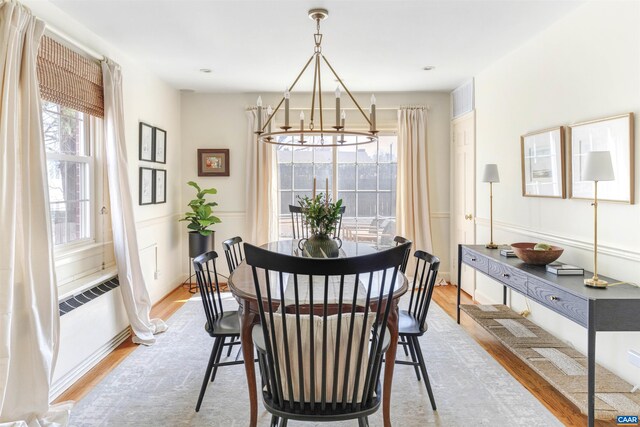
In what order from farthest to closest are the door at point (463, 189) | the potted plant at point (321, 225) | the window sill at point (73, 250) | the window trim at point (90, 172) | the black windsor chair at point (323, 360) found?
the door at point (463, 189)
the window trim at point (90, 172)
the window sill at point (73, 250)
the potted plant at point (321, 225)
the black windsor chair at point (323, 360)

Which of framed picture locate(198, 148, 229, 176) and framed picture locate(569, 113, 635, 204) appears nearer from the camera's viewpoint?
framed picture locate(569, 113, 635, 204)

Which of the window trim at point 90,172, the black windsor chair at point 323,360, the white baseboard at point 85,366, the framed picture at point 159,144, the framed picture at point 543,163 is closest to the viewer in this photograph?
the black windsor chair at point 323,360

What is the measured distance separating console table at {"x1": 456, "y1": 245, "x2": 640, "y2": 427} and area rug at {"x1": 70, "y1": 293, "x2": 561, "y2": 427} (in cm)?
55

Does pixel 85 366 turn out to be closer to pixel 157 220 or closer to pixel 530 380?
pixel 157 220

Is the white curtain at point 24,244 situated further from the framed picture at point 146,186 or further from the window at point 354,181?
the window at point 354,181

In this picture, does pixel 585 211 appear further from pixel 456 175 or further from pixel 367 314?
pixel 456 175

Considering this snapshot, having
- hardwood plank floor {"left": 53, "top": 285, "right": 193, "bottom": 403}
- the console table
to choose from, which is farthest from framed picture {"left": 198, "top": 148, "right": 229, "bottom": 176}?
the console table

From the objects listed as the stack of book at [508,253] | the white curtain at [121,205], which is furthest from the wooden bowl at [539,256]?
the white curtain at [121,205]

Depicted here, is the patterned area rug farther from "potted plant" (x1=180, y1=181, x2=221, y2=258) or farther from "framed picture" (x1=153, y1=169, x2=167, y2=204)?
"framed picture" (x1=153, y1=169, x2=167, y2=204)

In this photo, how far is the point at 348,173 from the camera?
5.55 metres

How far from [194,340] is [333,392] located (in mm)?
2171

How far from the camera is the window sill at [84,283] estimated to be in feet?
9.02

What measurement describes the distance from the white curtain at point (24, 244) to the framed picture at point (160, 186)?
2.19 metres

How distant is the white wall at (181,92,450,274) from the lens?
5.40 meters
